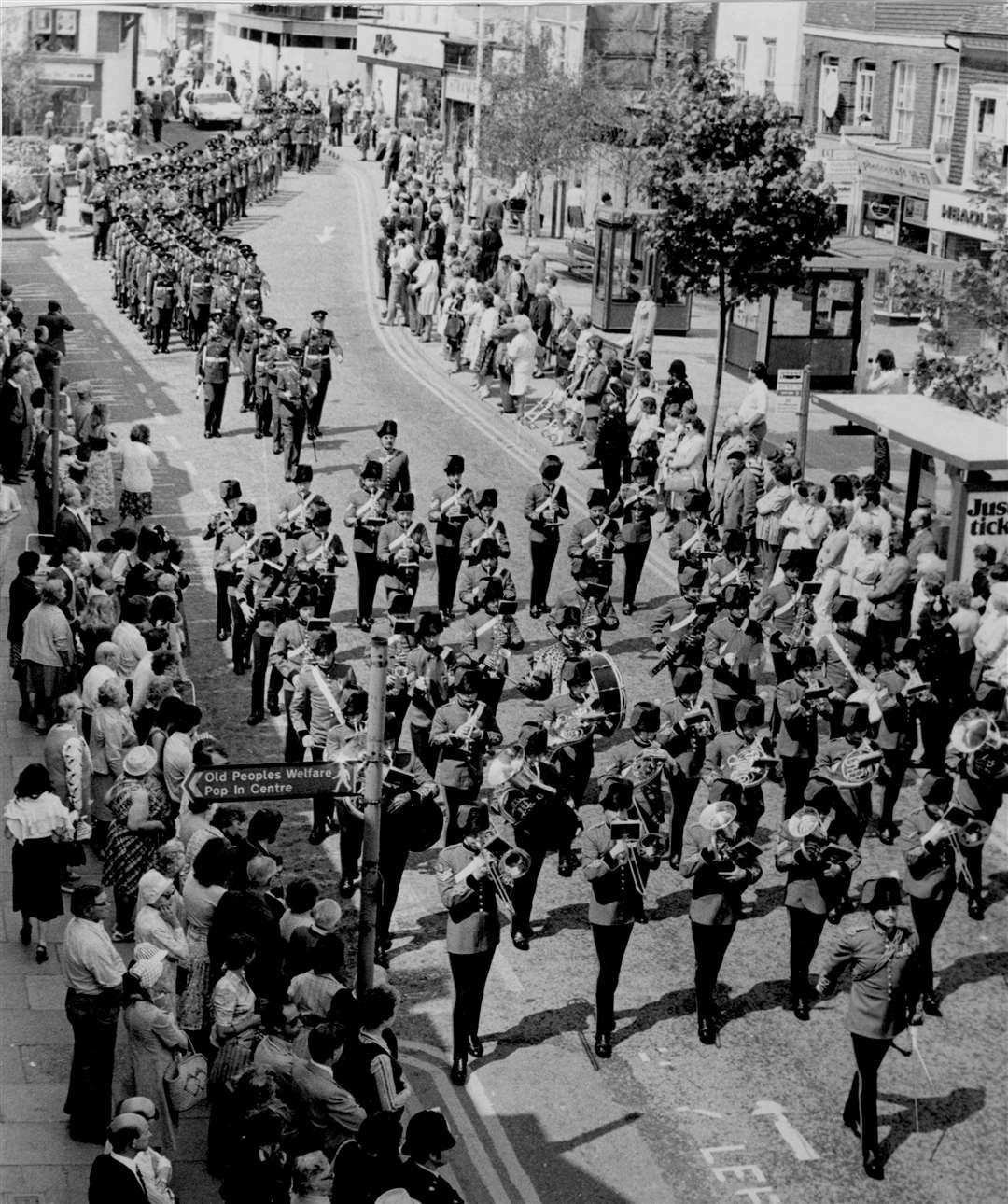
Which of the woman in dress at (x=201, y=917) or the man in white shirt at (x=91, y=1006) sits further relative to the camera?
the woman in dress at (x=201, y=917)

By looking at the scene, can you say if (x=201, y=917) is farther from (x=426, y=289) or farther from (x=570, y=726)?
(x=426, y=289)

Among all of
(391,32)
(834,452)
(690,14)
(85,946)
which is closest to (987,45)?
(690,14)

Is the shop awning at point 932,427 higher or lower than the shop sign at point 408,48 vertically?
lower

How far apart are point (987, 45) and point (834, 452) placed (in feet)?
46.0

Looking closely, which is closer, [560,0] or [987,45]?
[560,0]

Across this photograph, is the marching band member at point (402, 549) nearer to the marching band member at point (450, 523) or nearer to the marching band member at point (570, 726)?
the marching band member at point (450, 523)

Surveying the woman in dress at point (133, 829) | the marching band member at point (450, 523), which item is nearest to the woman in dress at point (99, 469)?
the marching band member at point (450, 523)

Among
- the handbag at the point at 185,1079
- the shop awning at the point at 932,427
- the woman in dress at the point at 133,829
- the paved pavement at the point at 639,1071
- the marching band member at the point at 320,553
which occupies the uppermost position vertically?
the shop awning at the point at 932,427

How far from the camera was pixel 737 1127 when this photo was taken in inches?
488

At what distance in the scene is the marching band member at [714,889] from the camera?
13125 millimetres

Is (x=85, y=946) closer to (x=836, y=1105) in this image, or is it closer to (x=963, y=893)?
(x=836, y=1105)

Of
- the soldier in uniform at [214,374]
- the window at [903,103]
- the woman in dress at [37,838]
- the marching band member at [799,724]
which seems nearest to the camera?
the woman in dress at [37,838]

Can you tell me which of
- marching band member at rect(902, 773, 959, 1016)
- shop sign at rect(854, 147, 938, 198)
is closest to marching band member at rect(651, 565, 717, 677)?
marching band member at rect(902, 773, 959, 1016)

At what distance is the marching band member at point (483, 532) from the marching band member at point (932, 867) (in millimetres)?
6704
